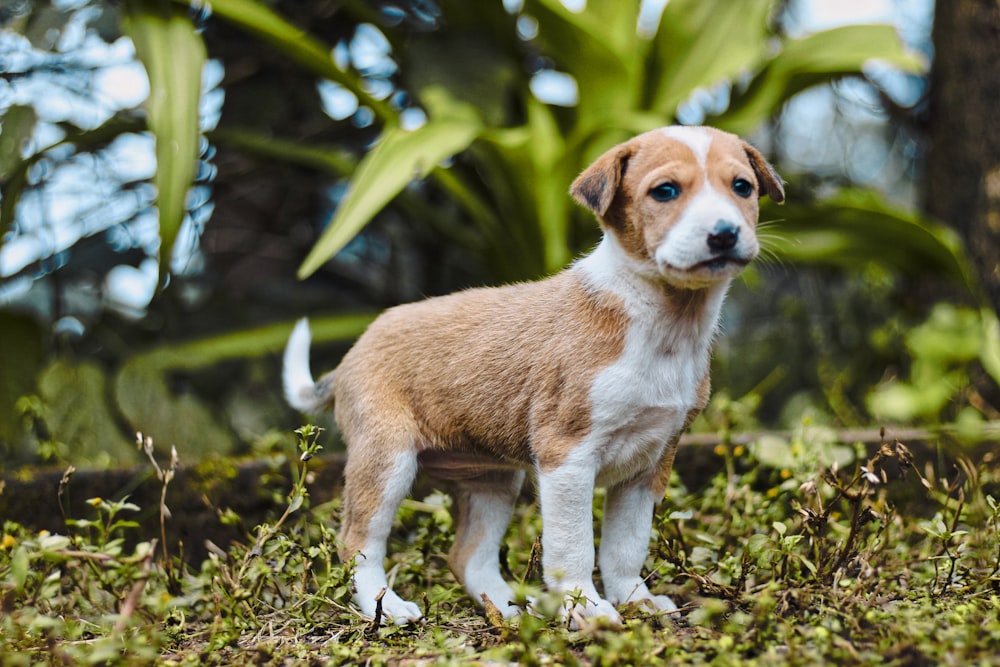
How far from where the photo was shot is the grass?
161cm

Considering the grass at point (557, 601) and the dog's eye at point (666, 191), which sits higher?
the dog's eye at point (666, 191)

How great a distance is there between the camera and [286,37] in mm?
3014

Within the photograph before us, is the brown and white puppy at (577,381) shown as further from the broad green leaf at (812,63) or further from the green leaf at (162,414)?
the broad green leaf at (812,63)

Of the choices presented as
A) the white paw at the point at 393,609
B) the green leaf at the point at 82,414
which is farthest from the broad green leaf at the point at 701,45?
the green leaf at the point at 82,414

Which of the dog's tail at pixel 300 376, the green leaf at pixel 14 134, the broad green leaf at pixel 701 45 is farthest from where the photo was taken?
the broad green leaf at pixel 701 45

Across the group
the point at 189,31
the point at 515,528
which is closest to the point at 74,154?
the point at 189,31

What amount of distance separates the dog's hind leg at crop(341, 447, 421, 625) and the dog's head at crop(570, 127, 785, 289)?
2.24 feet

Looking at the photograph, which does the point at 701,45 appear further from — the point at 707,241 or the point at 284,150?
the point at 707,241

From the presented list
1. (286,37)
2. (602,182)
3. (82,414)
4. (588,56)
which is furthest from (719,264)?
(82,414)

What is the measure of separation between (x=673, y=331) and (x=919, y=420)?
74.2 inches

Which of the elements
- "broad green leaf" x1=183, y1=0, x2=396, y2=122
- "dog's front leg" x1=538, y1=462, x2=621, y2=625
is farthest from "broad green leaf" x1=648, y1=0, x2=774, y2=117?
"dog's front leg" x1=538, y1=462, x2=621, y2=625

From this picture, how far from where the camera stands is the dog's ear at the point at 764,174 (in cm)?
192

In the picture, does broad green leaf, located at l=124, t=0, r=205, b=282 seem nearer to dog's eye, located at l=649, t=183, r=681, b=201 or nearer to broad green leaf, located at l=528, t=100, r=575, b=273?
broad green leaf, located at l=528, t=100, r=575, b=273

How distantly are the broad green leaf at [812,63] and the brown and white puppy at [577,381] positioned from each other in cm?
154
